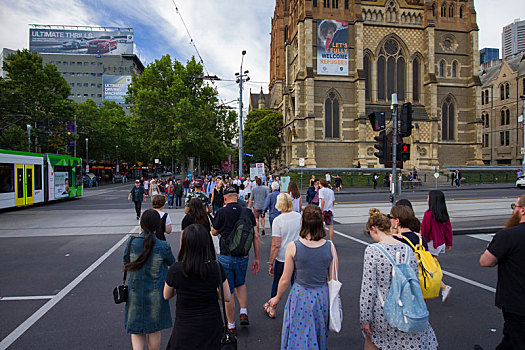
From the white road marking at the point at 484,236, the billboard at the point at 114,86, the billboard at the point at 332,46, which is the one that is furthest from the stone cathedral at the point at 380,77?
the billboard at the point at 114,86

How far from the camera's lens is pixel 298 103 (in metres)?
35.2

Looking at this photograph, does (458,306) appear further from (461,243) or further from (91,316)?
(91,316)

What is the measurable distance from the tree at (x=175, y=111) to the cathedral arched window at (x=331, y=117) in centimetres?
1171

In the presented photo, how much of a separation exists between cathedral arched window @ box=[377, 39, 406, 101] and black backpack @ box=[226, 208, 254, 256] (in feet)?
121

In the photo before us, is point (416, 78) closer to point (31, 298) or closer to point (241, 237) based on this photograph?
point (241, 237)

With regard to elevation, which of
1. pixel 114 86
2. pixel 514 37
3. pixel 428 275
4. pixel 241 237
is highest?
pixel 514 37

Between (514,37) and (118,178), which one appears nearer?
(118,178)

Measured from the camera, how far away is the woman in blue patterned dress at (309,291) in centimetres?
278

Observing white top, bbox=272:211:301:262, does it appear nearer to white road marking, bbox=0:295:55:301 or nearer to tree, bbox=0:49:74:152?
white road marking, bbox=0:295:55:301

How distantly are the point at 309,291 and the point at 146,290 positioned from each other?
1505mm

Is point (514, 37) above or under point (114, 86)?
above

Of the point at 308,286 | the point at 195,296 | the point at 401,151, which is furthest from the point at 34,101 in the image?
the point at 308,286

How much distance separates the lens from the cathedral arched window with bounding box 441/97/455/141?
126 ft

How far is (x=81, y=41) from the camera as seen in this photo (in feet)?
274
